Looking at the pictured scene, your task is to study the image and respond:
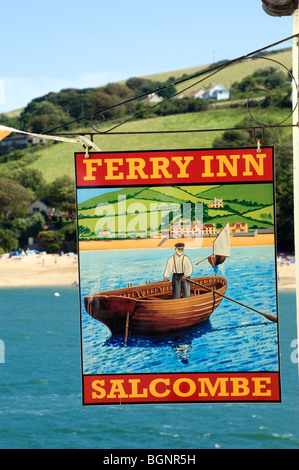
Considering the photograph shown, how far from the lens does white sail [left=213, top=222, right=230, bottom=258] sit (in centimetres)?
668

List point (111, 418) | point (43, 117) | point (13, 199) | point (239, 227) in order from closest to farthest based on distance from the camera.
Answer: point (239, 227) < point (111, 418) < point (13, 199) < point (43, 117)

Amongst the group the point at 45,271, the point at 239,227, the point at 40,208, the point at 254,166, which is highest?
the point at 254,166

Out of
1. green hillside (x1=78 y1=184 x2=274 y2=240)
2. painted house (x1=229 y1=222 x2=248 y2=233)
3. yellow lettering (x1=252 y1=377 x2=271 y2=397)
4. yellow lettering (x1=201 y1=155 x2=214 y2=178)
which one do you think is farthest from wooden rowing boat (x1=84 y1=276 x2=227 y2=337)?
yellow lettering (x1=201 y1=155 x2=214 y2=178)

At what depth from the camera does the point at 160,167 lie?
663 cm

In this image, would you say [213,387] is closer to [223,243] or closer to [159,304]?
[159,304]

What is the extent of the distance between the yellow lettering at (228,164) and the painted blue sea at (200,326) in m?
0.73

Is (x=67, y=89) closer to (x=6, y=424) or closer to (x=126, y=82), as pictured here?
(x=126, y=82)

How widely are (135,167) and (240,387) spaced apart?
233 centimetres

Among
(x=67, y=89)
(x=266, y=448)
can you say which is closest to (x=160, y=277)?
(x=266, y=448)

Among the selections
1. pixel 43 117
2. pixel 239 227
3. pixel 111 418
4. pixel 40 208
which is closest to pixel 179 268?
pixel 239 227

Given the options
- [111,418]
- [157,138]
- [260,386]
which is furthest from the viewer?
[157,138]

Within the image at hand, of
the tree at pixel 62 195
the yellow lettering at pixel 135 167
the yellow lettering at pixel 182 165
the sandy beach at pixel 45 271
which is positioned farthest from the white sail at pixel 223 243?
the tree at pixel 62 195

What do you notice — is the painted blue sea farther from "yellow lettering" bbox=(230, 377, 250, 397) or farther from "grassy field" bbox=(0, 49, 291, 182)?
"grassy field" bbox=(0, 49, 291, 182)

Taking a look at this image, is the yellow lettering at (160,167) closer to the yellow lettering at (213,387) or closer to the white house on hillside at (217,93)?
the yellow lettering at (213,387)
